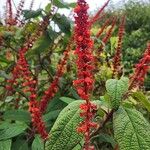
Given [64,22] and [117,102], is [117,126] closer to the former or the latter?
[117,102]

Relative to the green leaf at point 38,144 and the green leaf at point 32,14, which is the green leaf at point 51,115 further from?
the green leaf at point 32,14

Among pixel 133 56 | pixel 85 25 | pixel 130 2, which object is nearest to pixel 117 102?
pixel 85 25

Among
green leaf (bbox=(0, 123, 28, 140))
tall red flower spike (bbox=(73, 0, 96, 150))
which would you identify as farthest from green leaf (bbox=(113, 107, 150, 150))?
green leaf (bbox=(0, 123, 28, 140))

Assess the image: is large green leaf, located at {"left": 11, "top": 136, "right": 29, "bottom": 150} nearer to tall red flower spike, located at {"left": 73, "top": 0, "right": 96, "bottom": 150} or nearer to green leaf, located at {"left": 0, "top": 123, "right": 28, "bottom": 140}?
green leaf, located at {"left": 0, "top": 123, "right": 28, "bottom": 140}

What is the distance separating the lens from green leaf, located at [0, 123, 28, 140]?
110 inches

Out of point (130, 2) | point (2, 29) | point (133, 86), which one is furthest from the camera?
point (130, 2)

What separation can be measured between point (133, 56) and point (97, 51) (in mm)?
8263

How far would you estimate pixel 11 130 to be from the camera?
2.82 m

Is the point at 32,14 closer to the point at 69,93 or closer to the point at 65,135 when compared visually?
the point at 69,93

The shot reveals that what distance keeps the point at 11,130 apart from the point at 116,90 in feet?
3.09

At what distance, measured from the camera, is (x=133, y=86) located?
229 centimetres

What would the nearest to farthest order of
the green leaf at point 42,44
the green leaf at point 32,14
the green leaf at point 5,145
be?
A: the green leaf at point 5,145 < the green leaf at point 42,44 < the green leaf at point 32,14

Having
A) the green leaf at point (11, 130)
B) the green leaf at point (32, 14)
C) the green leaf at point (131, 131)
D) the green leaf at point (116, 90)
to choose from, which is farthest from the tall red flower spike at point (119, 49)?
the green leaf at point (131, 131)

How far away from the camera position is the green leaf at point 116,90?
6.79ft
